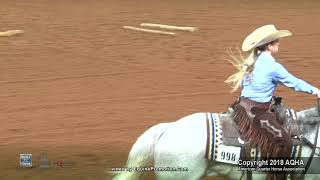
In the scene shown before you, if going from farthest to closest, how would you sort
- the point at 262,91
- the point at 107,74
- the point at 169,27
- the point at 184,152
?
the point at 169,27 < the point at 107,74 < the point at 262,91 < the point at 184,152

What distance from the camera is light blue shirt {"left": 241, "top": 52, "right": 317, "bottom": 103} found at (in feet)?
17.9

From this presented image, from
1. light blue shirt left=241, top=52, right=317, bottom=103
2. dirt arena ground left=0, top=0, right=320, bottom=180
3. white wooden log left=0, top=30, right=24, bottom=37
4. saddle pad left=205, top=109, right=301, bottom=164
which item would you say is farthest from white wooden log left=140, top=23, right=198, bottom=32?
saddle pad left=205, top=109, right=301, bottom=164

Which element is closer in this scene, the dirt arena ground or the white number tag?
the white number tag

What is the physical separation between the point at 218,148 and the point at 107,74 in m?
7.71

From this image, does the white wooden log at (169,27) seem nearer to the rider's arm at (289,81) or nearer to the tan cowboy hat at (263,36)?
the tan cowboy hat at (263,36)

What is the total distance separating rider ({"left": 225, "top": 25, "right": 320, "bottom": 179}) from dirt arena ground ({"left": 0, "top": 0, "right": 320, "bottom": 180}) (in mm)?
2406

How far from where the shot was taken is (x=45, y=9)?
22141 mm

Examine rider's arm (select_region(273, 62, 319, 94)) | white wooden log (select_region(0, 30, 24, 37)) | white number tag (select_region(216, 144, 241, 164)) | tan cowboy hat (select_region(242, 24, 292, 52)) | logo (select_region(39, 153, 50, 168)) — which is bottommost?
logo (select_region(39, 153, 50, 168))

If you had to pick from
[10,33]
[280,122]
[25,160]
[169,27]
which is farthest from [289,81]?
[169,27]

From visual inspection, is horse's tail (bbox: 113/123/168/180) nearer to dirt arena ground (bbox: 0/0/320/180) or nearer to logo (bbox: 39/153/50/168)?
dirt arena ground (bbox: 0/0/320/180)

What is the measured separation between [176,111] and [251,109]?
16.2 feet

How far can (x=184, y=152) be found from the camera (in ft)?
17.8

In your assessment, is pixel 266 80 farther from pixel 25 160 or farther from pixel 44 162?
pixel 25 160

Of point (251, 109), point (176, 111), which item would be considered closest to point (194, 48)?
point (176, 111)
